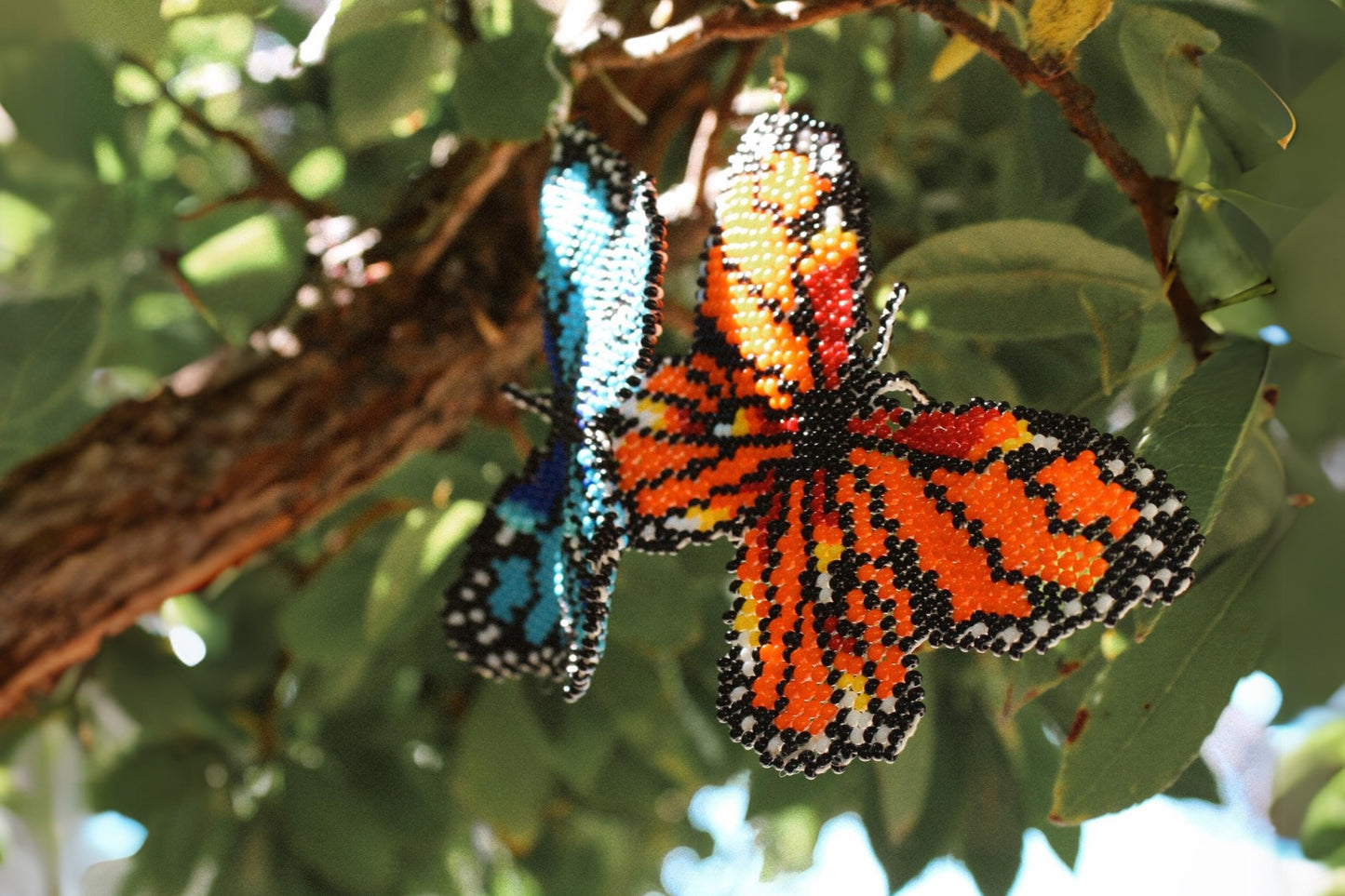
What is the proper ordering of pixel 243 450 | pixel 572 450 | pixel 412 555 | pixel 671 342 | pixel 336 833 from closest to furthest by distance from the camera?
pixel 572 450 → pixel 412 555 → pixel 243 450 → pixel 336 833 → pixel 671 342

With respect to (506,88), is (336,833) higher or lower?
lower

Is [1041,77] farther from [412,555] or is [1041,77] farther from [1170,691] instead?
[412,555]

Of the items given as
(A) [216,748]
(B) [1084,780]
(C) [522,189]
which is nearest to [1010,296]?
(B) [1084,780]

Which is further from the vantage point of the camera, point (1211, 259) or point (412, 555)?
point (412, 555)

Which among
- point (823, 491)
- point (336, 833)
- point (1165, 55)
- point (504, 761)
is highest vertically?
point (1165, 55)

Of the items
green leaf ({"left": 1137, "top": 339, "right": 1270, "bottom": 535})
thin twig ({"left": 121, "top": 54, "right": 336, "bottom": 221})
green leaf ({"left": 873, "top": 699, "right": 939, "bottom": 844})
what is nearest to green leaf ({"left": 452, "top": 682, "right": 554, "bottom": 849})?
green leaf ({"left": 873, "top": 699, "right": 939, "bottom": 844})

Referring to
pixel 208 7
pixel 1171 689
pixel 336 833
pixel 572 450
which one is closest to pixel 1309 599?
pixel 1171 689

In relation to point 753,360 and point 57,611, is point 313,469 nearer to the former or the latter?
point 57,611
